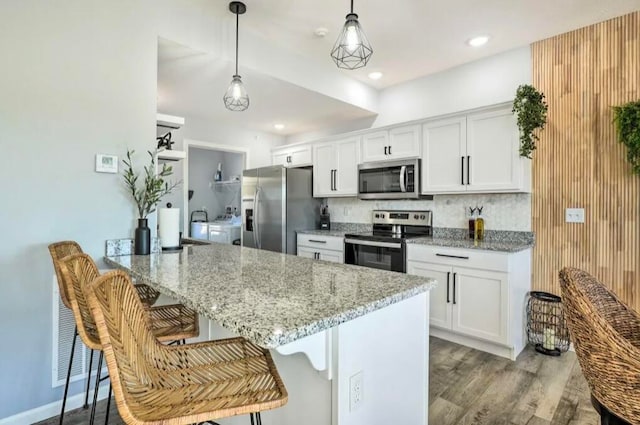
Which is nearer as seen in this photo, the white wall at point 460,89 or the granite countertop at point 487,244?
the granite countertop at point 487,244

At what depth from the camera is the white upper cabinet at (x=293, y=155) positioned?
4.65 metres

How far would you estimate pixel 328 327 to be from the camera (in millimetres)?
911

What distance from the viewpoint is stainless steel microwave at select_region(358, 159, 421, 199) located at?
11.5 ft

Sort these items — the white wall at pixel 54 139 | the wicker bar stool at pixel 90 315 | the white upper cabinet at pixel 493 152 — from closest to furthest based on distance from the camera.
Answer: the wicker bar stool at pixel 90 315 < the white wall at pixel 54 139 < the white upper cabinet at pixel 493 152

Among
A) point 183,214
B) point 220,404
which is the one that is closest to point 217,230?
point 183,214

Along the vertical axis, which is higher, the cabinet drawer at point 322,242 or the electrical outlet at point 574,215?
the electrical outlet at point 574,215

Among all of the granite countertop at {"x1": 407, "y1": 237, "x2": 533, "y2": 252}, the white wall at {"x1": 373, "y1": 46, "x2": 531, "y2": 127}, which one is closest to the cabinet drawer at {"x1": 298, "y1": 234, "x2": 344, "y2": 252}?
the granite countertop at {"x1": 407, "y1": 237, "x2": 533, "y2": 252}

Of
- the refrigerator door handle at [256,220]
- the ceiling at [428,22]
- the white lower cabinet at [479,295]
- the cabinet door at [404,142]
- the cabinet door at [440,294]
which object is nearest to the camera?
the ceiling at [428,22]

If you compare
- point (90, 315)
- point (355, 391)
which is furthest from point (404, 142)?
point (90, 315)

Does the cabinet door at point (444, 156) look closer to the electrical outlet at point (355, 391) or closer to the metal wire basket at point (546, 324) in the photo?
the metal wire basket at point (546, 324)

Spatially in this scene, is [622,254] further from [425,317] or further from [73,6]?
[73,6]

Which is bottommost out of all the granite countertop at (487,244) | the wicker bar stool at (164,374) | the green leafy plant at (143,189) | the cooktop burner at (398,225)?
the wicker bar stool at (164,374)

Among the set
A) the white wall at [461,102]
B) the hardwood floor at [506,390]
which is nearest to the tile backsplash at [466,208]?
the white wall at [461,102]

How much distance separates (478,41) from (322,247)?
2.58 meters
